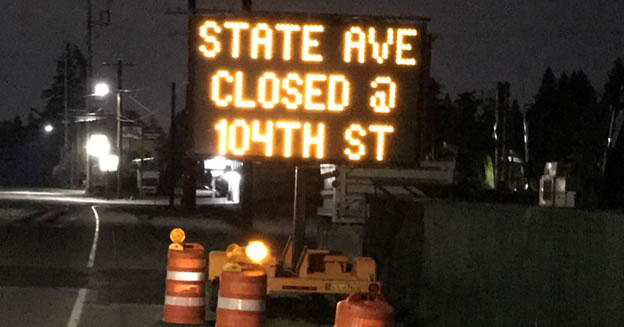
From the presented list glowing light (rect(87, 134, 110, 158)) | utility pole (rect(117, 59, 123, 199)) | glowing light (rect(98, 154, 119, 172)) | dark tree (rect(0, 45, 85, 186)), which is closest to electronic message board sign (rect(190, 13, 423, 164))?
utility pole (rect(117, 59, 123, 199))

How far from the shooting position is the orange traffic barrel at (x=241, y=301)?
44.5ft

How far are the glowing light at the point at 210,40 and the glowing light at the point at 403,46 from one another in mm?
2291

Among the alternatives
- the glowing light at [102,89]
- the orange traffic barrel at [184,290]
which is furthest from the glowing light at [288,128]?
the glowing light at [102,89]

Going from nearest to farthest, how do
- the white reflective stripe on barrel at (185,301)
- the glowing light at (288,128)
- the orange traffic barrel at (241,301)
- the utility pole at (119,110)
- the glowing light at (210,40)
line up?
1. the orange traffic barrel at (241,301)
2. the glowing light at (288,128)
3. the glowing light at (210,40)
4. the white reflective stripe on barrel at (185,301)
5. the utility pole at (119,110)

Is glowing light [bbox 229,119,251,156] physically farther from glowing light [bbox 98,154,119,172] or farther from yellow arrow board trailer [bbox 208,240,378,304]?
glowing light [bbox 98,154,119,172]

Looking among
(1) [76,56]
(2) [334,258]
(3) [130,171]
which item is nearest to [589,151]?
(2) [334,258]

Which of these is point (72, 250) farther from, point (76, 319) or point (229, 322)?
point (229, 322)

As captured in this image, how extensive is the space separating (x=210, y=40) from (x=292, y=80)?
117cm

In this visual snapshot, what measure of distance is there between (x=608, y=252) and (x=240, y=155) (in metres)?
5.95

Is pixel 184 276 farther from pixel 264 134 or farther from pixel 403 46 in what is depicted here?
pixel 403 46

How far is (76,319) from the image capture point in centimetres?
1586

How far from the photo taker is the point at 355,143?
14.7 m

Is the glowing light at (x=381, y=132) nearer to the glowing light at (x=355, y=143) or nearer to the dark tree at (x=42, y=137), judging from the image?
the glowing light at (x=355, y=143)

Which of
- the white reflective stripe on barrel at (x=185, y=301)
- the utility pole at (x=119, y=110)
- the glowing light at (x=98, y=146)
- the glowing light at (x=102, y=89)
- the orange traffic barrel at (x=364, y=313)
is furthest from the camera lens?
the glowing light at (x=98, y=146)
